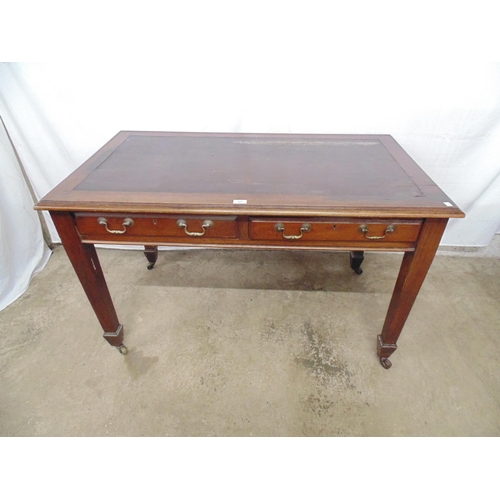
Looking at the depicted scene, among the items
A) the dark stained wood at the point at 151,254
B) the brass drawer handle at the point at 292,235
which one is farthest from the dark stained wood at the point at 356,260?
the dark stained wood at the point at 151,254

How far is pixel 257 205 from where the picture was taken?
1.11 metres

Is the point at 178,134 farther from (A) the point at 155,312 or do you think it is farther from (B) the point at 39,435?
(B) the point at 39,435

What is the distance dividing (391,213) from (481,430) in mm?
1118

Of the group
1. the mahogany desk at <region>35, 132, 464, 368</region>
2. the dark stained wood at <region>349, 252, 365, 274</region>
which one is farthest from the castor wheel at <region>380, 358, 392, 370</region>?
the dark stained wood at <region>349, 252, 365, 274</region>

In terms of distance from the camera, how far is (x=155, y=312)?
191cm

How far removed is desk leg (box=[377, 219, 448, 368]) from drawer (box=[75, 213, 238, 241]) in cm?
72

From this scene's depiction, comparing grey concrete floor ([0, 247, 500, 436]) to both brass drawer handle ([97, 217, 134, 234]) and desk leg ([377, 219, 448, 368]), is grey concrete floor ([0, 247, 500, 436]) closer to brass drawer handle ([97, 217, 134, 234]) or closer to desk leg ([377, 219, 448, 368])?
desk leg ([377, 219, 448, 368])

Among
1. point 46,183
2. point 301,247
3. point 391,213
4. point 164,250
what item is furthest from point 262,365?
point 46,183

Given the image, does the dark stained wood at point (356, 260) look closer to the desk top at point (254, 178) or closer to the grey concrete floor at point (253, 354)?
the grey concrete floor at point (253, 354)

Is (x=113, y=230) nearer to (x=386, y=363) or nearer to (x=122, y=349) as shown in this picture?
(x=122, y=349)

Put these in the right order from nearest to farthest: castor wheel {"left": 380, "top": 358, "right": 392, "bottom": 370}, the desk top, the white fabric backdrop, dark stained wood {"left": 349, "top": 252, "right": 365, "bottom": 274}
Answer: the desk top
castor wheel {"left": 380, "top": 358, "right": 392, "bottom": 370}
the white fabric backdrop
dark stained wood {"left": 349, "top": 252, "right": 365, "bottom": 274}

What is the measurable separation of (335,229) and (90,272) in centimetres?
108

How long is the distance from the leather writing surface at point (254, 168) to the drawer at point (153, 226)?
0.11m

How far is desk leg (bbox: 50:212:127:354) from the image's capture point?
1.20 m
